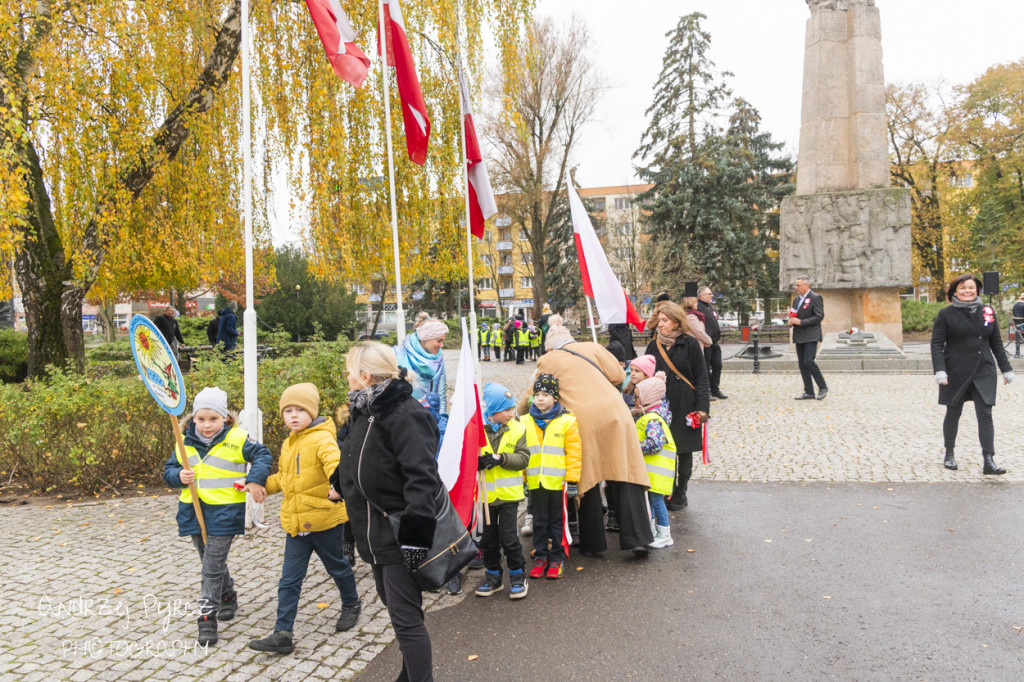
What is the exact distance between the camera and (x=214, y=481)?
4.11m

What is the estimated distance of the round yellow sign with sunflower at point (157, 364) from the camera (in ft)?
13.1

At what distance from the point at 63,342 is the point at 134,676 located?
8.14 meters

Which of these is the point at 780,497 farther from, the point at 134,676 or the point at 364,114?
the point at 364,114

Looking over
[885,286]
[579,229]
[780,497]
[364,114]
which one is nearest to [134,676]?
[579,229]

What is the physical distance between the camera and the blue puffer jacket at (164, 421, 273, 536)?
13.1 ft

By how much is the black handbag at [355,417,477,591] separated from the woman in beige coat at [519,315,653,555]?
177cm

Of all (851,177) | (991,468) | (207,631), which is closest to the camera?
(207,631)

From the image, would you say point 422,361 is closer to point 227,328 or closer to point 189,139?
point 189,139

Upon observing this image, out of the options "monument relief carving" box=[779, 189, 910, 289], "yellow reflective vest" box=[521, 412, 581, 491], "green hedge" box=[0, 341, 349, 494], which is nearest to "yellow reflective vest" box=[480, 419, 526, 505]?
"yellow reflective vest" box=[521, 412, 581, 491]

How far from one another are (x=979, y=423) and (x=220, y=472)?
22.4 ft

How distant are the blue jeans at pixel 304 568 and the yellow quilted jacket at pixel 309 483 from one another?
0.26 feet

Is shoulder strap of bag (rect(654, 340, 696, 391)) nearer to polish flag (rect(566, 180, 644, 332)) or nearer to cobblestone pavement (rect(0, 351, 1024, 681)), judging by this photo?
polish flag (rect(566, 180, 644, 332))

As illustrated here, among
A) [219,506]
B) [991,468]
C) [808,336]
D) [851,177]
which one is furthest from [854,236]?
[219,506]

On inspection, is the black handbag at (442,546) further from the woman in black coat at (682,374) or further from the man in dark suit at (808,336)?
the man in dark suit at (808,336)
